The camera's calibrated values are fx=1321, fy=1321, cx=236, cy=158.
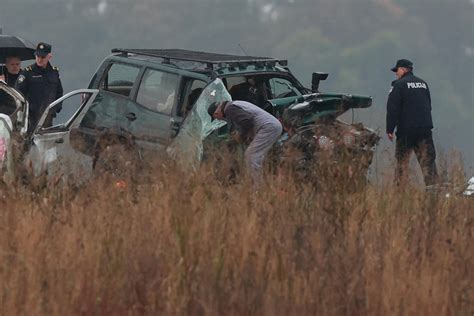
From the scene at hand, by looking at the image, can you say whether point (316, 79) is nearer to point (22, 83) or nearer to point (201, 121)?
point (201, 121)

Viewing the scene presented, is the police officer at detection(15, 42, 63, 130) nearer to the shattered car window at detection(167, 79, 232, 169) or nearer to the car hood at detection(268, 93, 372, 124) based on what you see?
the shattered car window at detection(167, 79, 232, 169)

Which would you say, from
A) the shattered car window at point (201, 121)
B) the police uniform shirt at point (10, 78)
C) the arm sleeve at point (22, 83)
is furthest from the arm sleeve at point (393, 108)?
the police uniform shirt at point (10, 78)

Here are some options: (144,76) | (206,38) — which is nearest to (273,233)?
(144,76)

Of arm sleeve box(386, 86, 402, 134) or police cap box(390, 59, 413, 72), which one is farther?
police cap box(390, 59, 413, 72)

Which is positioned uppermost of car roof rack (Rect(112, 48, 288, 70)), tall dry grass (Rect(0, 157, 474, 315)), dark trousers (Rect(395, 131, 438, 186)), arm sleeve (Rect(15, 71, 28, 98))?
car roof rack (Rect(112, 48, 288, 70))

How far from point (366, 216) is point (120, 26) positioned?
5358 inches

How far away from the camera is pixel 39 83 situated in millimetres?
17078

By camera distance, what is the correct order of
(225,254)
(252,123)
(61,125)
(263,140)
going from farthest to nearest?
1. (61,125)
2. (252,123)
3. (263,140)
4. (225,254)

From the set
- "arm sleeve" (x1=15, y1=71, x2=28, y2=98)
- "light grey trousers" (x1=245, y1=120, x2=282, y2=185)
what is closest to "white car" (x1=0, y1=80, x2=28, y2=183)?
"arm sleeve" (x1=15, y1=71, x2=28, y2=98)

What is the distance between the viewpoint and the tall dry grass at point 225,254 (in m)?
7.75

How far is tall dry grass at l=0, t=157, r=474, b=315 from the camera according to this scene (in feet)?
25.4

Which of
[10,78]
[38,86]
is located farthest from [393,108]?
[10,78]

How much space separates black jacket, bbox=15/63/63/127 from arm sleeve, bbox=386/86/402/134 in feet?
15.1

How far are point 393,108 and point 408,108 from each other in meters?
0.19
